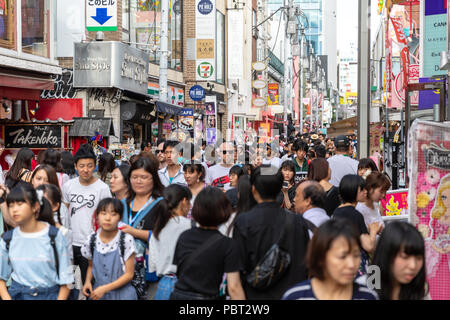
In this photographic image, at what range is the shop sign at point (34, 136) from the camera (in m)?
13.0

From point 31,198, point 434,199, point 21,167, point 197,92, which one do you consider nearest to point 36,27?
point 21,167

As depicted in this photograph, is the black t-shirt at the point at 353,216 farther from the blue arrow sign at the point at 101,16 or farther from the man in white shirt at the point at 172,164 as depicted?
the blue arrow sign at the point at 101,16

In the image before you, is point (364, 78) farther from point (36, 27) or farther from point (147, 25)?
point (147, 25)

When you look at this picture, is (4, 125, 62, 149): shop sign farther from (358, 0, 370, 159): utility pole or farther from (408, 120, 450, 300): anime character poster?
A: (408, 120, 450, 300): anime character poster

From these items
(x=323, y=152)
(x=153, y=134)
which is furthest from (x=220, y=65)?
(x=323, y=152)

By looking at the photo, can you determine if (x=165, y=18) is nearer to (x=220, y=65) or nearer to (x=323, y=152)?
(x=323, y=152)

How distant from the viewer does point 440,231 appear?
18.1ft

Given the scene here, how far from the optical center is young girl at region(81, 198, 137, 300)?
4.97 m

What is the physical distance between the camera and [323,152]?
12.2 metres

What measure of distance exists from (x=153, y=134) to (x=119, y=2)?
5964mm

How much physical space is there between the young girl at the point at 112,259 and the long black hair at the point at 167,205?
0.83ft

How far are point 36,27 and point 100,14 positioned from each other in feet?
6.87

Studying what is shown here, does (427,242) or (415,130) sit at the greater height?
(415,130)

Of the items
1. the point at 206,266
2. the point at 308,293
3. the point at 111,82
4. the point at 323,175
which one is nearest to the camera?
the point at 308,293
